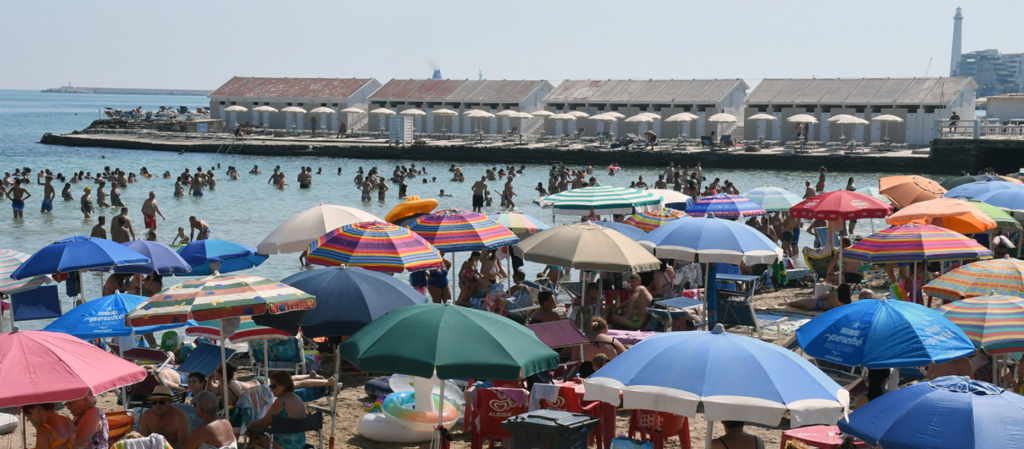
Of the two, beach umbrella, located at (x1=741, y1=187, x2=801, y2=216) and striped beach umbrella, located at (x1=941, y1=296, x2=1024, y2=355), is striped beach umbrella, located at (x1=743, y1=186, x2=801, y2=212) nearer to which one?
beach umbrella, located at (x1=741, y1=187, x2=801, y2=216)

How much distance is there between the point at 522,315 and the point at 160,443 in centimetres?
516

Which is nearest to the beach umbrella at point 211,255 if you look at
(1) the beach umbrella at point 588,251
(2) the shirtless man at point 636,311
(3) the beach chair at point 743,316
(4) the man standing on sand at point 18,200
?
(1) the beach umbrella at point 588,251

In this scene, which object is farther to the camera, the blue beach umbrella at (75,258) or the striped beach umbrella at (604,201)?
the striped beach umbrella at (604,201)

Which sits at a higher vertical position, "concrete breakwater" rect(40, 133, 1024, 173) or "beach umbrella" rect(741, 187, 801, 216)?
"beach umbrella" rect(741, 187, 801, 216)

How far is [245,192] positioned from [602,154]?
17.2 meters

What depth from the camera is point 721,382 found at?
483 cm

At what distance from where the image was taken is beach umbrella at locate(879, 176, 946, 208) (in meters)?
15.3

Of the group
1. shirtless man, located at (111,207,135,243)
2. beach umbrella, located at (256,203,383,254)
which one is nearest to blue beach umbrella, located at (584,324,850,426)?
beach umbrella, located at (256,203,383,254)

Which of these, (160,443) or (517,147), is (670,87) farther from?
(160,443)

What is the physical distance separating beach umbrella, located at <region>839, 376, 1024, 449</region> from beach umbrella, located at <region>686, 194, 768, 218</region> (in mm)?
8931

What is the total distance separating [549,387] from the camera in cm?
657

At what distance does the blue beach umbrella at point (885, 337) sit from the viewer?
582 cm

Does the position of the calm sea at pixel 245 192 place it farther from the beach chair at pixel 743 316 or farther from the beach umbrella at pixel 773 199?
the beach chair at pixel 743 316

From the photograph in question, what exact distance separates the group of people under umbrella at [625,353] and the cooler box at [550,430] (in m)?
0.32
